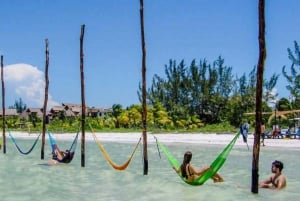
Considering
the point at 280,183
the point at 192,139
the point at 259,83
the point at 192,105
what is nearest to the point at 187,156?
the point at 280,183

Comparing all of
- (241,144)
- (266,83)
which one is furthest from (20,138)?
(266,83)

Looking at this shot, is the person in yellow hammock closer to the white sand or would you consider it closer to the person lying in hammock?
the person lying in hammock

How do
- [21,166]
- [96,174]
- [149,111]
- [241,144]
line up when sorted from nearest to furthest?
[96,174] < [21,166] < [241,144] < [149,111]

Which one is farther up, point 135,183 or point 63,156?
point 63,156

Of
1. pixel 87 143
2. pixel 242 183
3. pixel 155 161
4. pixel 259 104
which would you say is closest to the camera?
pixel 259 104

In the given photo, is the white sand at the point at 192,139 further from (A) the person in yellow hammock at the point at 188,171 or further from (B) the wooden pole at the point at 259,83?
(B) the wooden pole at the point at 259,83

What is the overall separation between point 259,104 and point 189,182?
10.1 feet

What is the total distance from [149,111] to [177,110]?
457 centimetres

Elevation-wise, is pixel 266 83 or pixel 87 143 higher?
pixel 266 83

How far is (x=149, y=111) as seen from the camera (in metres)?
44.2

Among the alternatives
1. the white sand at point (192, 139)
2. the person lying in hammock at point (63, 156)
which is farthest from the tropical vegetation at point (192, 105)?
the person lying in hammock at point (63, 156)

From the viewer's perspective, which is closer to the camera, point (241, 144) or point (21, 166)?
point (21, 166)

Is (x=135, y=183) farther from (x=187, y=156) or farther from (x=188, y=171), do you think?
(x=187, y=156)

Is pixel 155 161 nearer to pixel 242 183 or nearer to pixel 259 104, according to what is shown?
pixel 242 183
